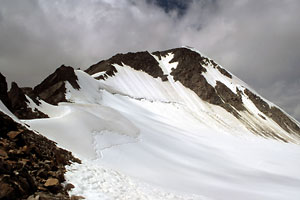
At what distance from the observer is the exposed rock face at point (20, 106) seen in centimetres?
2145

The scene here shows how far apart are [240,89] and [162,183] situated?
292ft

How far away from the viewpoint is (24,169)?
5.96 metres

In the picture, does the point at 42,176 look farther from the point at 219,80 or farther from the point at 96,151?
the point at 219,80

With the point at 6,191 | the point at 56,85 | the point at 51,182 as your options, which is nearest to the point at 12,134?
the point at 51,182

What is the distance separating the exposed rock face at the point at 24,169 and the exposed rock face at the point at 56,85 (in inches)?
1086

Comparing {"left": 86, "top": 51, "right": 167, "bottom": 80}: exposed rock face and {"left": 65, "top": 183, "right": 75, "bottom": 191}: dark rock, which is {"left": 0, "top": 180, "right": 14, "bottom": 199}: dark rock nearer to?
{"left": 65, "top": 183, "right": 75, "bottom": 191}: dark rock

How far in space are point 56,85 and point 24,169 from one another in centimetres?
3601

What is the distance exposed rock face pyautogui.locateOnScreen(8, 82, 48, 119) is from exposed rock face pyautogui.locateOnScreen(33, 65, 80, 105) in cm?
1087

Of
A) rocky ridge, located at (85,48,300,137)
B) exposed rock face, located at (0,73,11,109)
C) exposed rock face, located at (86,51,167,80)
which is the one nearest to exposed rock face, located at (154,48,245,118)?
rocky ridge, located at (85,48,300,137)

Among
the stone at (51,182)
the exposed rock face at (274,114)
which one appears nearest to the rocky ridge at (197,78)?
the exposed rock face at (274,114)

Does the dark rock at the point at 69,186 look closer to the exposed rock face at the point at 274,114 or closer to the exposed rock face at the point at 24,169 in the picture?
the exposed rock face at the point at 24,169

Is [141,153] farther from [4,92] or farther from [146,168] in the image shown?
[4,92]

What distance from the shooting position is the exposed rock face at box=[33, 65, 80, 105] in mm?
35816

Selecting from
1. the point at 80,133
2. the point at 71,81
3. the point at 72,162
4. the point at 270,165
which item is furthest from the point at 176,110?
the point at 72,162
